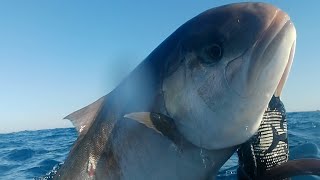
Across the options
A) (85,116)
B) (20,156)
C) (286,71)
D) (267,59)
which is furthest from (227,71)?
(20,156)

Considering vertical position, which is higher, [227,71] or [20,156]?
[20,156]

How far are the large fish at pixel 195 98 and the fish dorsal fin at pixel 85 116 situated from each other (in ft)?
0.42

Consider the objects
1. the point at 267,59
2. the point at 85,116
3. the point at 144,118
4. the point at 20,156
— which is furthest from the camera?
the point at 20,156

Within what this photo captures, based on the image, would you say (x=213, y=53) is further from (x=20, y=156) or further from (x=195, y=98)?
(x=20, y=156)

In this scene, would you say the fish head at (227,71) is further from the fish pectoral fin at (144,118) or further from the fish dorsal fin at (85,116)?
the fish dorsal fin at (85,116)

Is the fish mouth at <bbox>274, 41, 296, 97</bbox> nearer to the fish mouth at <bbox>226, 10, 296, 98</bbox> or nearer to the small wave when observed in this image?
the fish mouth at <bbox>226, 10, 296, 98</bbox>

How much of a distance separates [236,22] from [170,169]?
51.7 inches

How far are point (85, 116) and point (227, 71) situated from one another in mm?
1706

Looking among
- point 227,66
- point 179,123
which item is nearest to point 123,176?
point 179,123

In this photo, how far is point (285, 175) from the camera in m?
3.23

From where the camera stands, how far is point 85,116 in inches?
149

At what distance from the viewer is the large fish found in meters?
2.62

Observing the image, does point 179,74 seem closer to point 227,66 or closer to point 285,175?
point 227,66

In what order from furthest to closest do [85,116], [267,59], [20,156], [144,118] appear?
[20,156] < [85,116] < [144,118] < [267,59]
